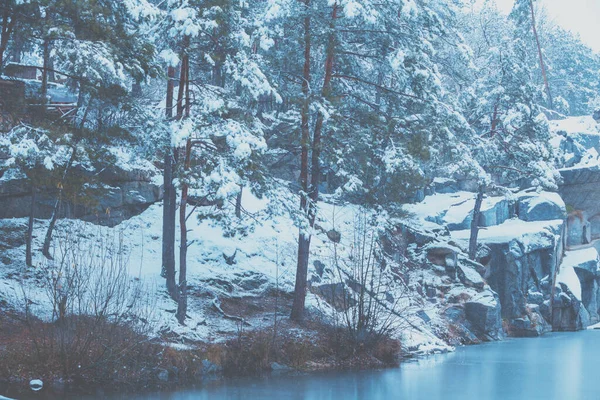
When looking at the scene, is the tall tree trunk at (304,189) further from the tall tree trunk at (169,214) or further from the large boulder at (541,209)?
the large boulder at (541,209)

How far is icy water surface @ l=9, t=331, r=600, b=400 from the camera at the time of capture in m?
14.1

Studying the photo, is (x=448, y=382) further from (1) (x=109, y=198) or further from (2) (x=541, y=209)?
(2) (x=541, y=209)

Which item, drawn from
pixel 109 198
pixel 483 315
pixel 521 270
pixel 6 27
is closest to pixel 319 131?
pixel 109 198

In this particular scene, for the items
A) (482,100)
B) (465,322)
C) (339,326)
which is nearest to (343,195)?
(339,326)

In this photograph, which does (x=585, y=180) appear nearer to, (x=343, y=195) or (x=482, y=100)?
(x=482, y=100)

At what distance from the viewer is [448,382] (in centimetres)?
1603

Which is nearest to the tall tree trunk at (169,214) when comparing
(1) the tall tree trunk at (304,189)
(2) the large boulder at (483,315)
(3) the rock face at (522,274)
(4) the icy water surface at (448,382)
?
(1) the tall tree trunk at (304,189)

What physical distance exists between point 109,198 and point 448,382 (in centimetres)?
1127

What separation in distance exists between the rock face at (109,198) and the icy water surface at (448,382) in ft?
22.1

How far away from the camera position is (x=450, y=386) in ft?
51.0

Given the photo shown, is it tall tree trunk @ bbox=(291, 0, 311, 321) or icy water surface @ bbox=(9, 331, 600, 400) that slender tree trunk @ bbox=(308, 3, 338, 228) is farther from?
icy water surface @ bbox=(9, 331, 600, 400)

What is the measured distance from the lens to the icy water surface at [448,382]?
14086mm

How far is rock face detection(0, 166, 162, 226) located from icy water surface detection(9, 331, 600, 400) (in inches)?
266

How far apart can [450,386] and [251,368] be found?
180 inches
